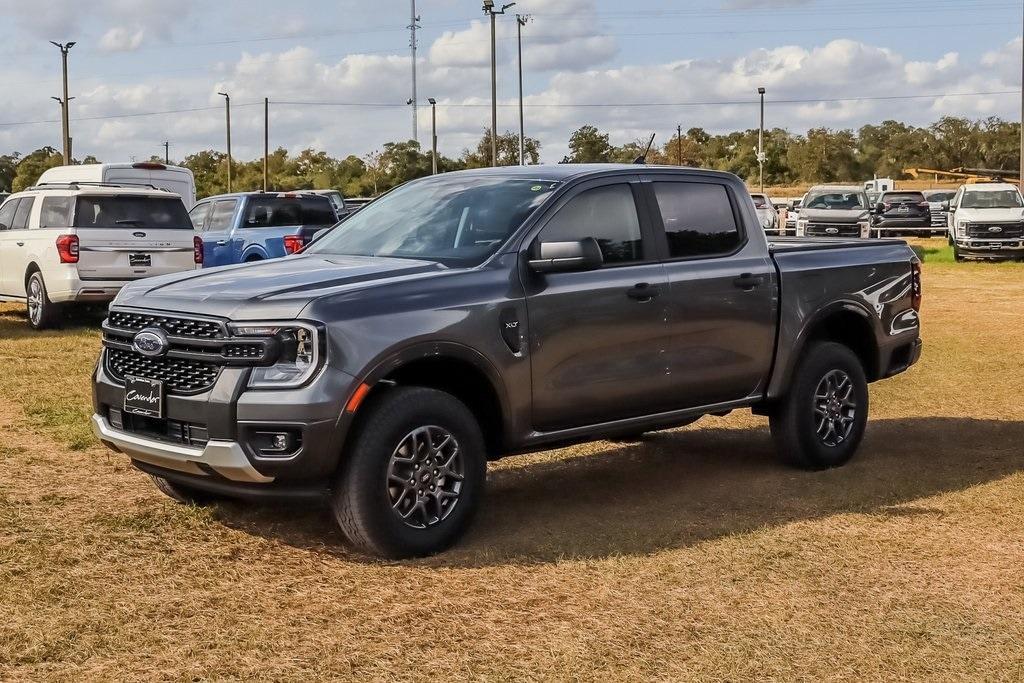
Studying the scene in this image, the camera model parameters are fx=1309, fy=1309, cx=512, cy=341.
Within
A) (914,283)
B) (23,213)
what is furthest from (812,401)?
(23,213)

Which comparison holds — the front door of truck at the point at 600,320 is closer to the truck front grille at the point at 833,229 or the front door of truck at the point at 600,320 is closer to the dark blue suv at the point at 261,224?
the dark blue suv at the point at 261,224

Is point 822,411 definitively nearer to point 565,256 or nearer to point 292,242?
point 565,256

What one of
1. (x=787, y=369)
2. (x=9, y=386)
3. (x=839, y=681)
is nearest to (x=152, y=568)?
(x=839, y=681)

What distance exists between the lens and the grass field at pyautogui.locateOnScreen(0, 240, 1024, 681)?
473 centimetres

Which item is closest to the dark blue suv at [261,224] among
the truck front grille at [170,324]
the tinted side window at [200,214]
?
the tinted side window at [200,214]

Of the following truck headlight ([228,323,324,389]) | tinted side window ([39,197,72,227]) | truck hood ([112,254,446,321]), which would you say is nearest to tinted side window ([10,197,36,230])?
tinted side window ([39,197,72,227])

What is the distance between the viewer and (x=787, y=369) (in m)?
7.87

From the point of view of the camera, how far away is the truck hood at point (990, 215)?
102 ft

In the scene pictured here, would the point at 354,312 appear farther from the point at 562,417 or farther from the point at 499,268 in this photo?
the point at 562,417

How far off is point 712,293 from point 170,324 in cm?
303

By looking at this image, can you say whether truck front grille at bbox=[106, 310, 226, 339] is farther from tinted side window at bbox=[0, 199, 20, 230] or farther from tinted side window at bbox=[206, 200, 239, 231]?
tinted side window at bbox=[0, 199, 20, 230]

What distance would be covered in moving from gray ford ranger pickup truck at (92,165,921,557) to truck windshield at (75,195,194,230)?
9.10m

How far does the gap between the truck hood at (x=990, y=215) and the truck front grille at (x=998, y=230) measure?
98 millimetres

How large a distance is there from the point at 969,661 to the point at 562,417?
2476 millimetres
